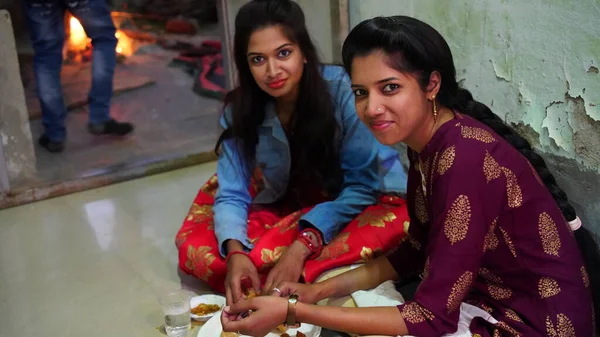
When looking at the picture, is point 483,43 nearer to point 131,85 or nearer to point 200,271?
point 200,271

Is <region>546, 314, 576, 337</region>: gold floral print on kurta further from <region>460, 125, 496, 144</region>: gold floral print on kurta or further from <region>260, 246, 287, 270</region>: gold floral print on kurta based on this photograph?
<region>260, 246, 287, 270</region>: gold floral print on kurta

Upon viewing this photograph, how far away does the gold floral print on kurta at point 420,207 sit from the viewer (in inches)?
57.3

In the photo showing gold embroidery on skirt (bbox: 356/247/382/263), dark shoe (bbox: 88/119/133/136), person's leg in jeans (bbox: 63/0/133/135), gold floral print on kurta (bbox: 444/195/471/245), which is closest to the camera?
gold floral print on kurta (bbox: 444/195/471/245)

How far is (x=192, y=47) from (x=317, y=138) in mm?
1506

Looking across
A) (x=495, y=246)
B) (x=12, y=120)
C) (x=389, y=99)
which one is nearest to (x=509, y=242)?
(x=495, y=246)

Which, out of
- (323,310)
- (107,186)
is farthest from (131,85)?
(323,310)

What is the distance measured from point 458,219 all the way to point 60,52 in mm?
2215

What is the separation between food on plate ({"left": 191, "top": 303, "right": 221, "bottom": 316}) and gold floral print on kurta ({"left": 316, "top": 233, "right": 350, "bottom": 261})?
339mm

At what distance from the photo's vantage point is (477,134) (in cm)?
127

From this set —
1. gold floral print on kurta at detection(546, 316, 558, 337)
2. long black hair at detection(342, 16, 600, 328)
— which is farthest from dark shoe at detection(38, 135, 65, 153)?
gold floral print on kurta at detection(546, 316, 558, 337)

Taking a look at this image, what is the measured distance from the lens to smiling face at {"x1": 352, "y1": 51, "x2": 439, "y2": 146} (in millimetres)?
1265

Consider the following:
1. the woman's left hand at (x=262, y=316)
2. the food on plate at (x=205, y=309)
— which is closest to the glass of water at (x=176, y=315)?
the food on plate at (x=205, y=309)

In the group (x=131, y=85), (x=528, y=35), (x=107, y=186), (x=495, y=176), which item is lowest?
(x=107, y=186)

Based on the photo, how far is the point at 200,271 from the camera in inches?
78.1
